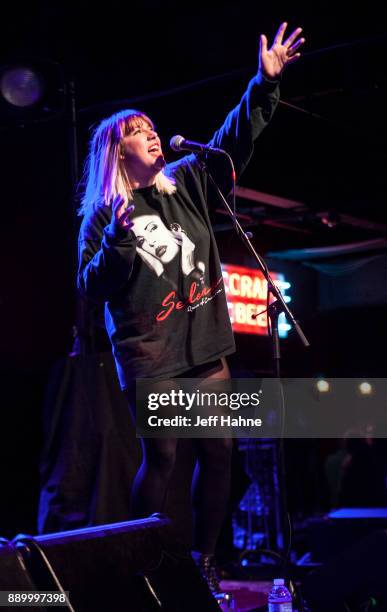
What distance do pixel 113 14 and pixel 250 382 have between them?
3424mm

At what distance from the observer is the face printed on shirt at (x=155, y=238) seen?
9.30 feet

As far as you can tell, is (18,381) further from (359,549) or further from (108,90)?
(359,549)

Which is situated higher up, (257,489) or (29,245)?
(29,245)

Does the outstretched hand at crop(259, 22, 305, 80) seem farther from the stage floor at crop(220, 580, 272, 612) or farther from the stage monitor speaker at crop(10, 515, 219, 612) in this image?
the stage floor at crop(220, 580, 272, 612)

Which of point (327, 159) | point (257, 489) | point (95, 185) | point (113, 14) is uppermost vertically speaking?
point (113, 14)

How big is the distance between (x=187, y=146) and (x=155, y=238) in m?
0.34

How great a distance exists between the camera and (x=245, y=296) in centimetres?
904

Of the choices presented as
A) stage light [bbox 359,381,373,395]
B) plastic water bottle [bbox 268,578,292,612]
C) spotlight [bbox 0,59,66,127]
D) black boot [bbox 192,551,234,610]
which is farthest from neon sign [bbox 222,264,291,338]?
plastic water bottle [bbox 268,578,292,612]

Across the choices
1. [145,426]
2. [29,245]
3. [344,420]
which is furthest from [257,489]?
[344,420]

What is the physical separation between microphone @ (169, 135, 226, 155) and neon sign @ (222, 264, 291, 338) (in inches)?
224

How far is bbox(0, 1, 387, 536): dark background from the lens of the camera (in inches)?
195

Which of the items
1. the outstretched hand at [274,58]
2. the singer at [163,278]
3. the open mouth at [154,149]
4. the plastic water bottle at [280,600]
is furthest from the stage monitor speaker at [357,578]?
the outstretched hand at [274,58]

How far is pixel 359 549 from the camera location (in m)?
2.41

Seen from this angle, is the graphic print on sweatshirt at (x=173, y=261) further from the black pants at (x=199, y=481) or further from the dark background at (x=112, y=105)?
the dark background at (x=112, y=105)
